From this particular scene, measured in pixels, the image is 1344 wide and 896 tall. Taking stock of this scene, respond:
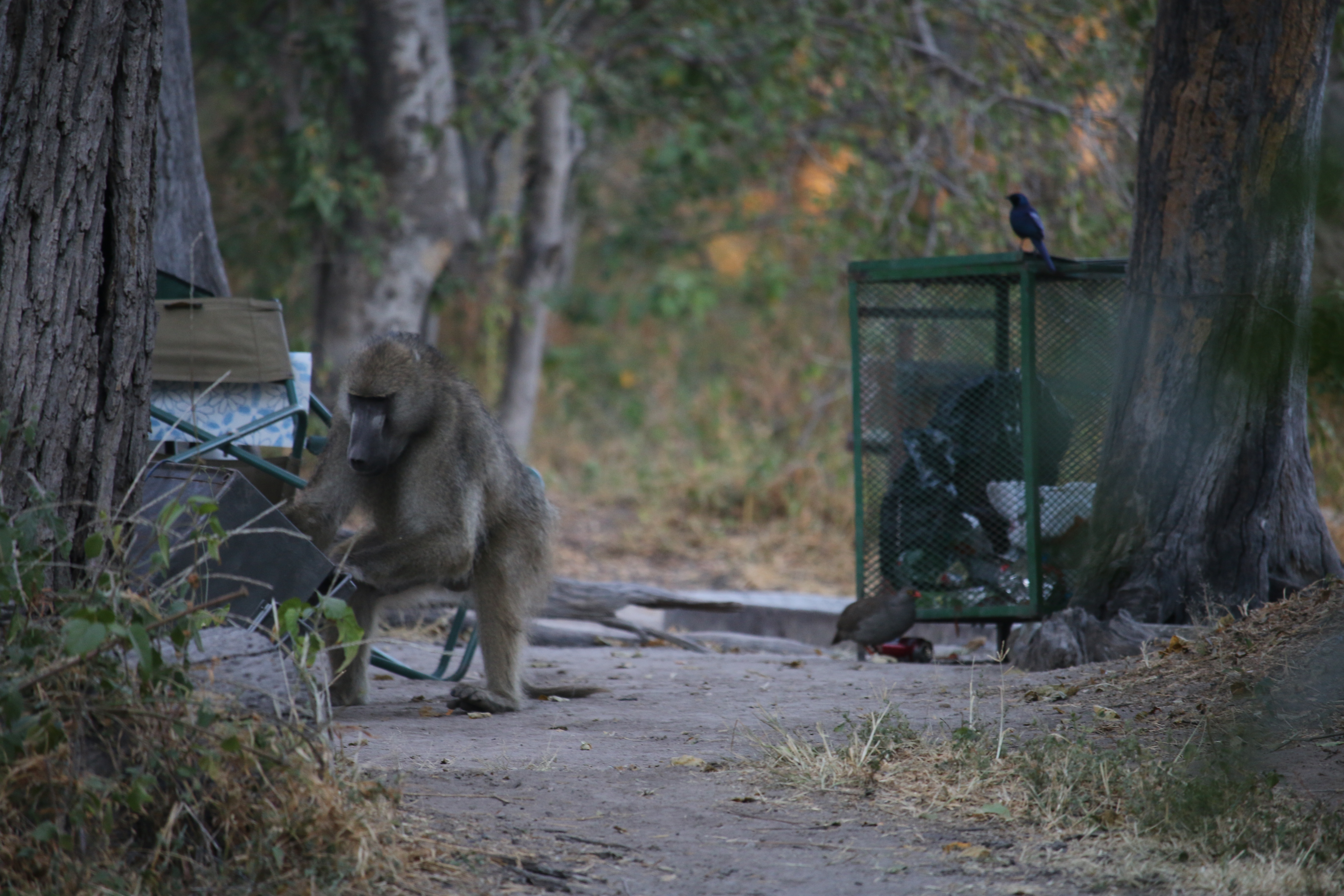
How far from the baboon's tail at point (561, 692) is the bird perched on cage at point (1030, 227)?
2.58 m

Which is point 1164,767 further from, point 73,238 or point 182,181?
point 182,181

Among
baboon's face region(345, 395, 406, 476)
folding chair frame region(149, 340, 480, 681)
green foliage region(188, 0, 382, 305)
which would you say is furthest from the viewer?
green foliage region(188, 0, 382, 305)

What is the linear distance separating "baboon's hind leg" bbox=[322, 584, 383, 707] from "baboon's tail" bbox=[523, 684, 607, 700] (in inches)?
23.2

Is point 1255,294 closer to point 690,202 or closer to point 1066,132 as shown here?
point 1066,132

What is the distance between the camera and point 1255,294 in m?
1.69

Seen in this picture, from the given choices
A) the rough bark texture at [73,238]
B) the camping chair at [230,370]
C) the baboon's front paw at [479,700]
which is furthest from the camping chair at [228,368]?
the rough bark texture at [73,238]

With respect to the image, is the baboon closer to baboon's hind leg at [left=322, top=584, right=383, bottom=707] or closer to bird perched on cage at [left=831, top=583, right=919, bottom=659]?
baboon's hind leg at [left=322, top=584, right=383, bottom=707]

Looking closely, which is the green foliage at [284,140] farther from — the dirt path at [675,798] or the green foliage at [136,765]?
the green foliage at [136,765]

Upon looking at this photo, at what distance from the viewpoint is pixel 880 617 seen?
5.73 m

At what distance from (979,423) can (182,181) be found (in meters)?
3.62

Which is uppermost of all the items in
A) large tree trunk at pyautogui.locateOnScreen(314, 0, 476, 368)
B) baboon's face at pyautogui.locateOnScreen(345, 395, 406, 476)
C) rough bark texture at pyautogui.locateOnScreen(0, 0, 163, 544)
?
large tree trunk at pyautogui.locateOnScreen(314, 0, 476, 368)

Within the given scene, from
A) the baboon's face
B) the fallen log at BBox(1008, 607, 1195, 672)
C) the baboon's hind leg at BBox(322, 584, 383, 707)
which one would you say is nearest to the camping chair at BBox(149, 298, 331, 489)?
the baboon's face

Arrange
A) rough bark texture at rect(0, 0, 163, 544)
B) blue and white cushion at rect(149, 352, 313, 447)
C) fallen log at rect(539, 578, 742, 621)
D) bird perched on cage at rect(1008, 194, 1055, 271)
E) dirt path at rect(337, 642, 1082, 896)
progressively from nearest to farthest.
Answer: dirt path at rect(337, 642, 1082, 896), rough bark texture at rect(0, 0, 163, 544), blue and white cushion at rect(149, 352, 313, 447), bird perched on cage at rect(1008, 194, 1055, 271), fallen log at rect(539, 578, 742, 621)

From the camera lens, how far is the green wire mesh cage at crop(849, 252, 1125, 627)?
219 inches
